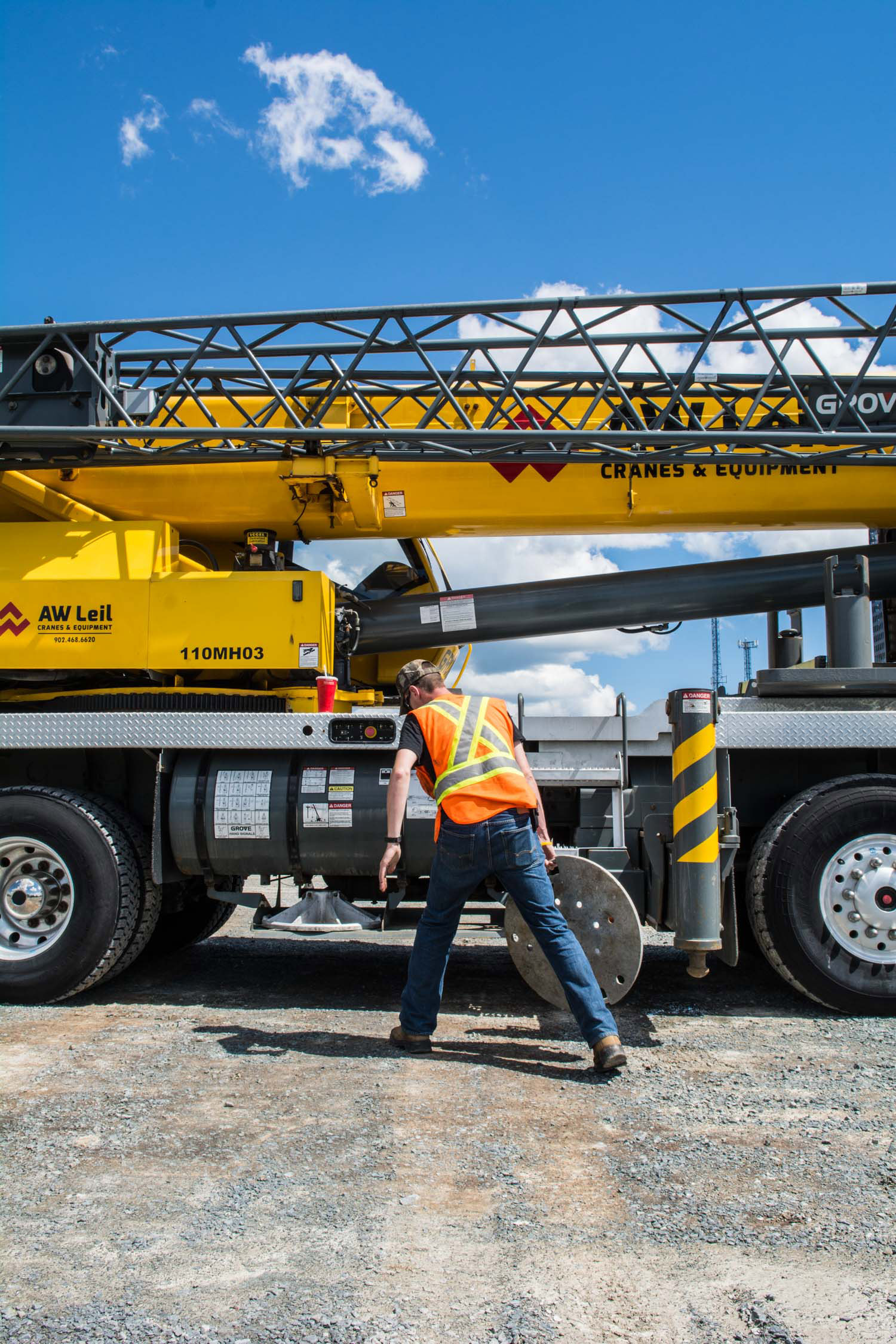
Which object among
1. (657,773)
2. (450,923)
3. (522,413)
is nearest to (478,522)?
(522,413)

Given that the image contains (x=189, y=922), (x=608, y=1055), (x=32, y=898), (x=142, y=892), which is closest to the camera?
(x=608, y=1055)

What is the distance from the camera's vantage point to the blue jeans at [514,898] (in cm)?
421

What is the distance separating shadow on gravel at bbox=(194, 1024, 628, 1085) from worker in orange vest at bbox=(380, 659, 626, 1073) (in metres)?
0.12

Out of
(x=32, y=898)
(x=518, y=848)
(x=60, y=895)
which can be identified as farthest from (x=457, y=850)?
(x=32, y=898)

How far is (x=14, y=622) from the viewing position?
5.91 metres

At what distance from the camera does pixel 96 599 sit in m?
5.86

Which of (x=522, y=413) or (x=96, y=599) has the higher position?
(x=522, y=413)

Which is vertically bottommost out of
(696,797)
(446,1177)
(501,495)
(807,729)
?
(446,1177)

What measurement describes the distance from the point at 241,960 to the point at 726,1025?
342 centimetres

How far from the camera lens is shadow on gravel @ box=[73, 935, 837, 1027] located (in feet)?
17.0

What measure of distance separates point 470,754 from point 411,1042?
1374mm

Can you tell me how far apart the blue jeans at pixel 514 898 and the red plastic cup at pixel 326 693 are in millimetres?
1462

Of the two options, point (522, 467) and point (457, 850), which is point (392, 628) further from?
point (457, 850)

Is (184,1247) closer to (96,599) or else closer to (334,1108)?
(334,1108)
